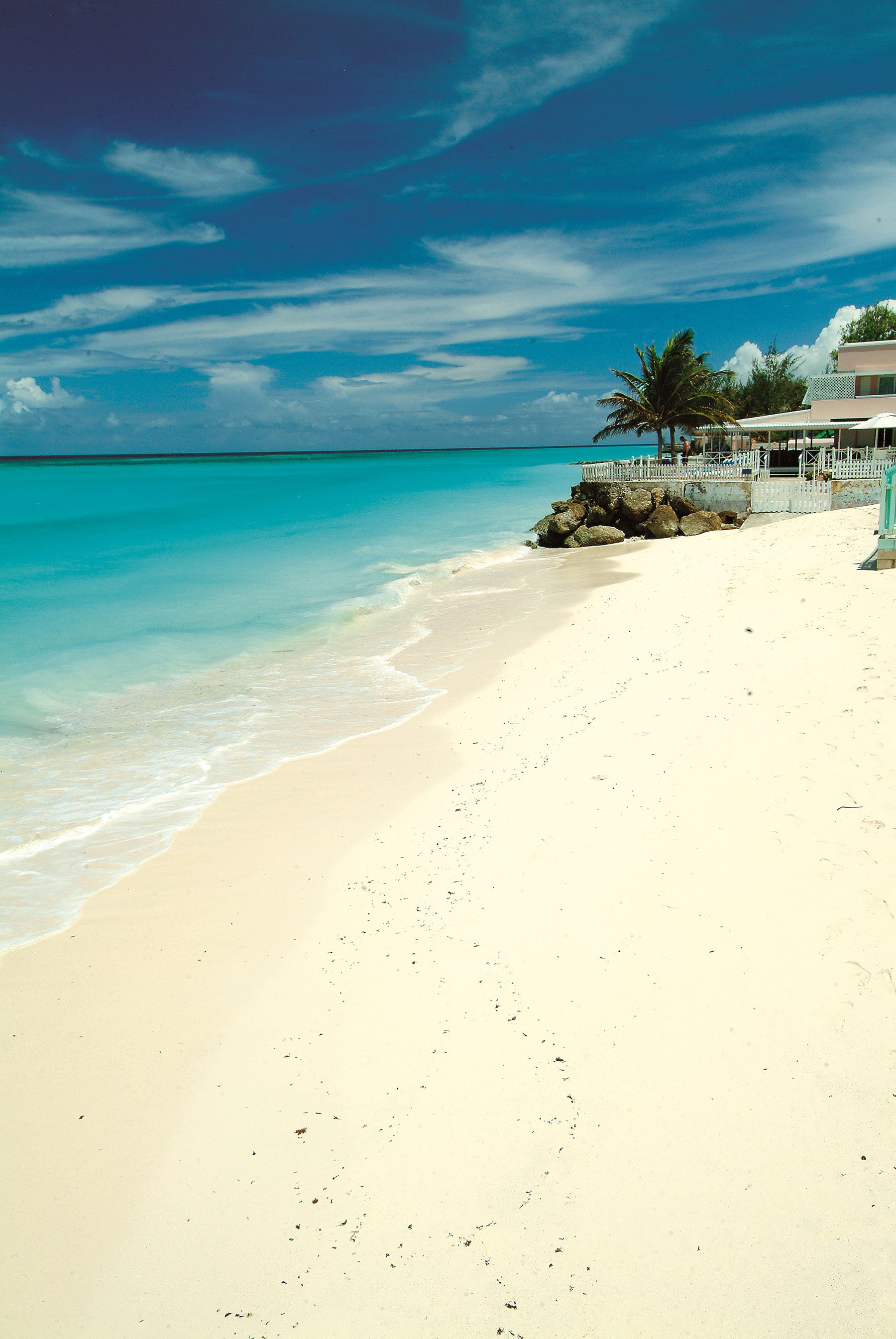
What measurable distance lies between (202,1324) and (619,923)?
2776 millimetres

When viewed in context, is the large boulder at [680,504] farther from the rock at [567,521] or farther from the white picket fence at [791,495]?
the rock at [567,521]

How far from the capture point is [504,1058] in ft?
12.5

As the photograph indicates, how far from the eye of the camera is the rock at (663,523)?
84.1ft

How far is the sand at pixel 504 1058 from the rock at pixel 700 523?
61.5 ft

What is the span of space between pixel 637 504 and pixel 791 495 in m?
5.59

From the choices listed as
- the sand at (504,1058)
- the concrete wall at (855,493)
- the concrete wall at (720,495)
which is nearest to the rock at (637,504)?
the concrete wall at (720,495)

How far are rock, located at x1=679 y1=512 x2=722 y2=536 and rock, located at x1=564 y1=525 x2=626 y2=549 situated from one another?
230cm

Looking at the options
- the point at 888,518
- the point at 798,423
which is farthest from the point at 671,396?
the point at 888,518

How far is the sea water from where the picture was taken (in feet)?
24.1

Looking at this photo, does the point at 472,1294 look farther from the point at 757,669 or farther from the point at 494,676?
the point at 494,676

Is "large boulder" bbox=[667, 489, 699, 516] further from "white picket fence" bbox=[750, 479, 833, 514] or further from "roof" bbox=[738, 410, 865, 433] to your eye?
"roof" bbox=[738, 410, 865, 433]

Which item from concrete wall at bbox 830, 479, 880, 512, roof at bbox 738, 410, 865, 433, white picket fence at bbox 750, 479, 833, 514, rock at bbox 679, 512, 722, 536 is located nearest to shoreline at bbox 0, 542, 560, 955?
rock at bbox 679, 512, 722, 536

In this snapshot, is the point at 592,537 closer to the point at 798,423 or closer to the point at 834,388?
the point at 798,423

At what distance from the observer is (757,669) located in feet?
24.9
